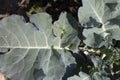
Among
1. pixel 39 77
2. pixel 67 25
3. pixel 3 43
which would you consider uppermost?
pixel 67 25

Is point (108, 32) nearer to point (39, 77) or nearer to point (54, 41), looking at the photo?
point (54, 41)

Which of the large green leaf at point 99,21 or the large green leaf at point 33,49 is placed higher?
the large green leaf at point 99,21

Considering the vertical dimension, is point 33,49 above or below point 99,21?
below

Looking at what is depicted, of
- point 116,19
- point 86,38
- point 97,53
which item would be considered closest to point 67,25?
point 86,38

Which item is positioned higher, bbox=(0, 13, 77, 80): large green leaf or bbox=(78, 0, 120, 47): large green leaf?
bbox=(78, 0, 120, 47): large green leaf
